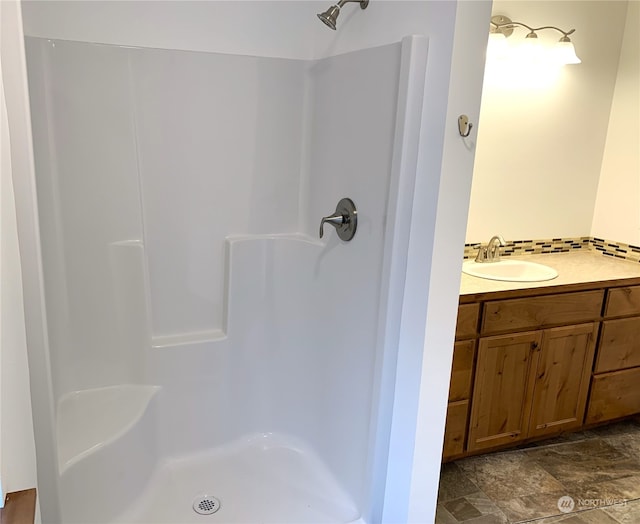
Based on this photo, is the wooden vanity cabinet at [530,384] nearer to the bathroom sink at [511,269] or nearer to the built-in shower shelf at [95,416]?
the bathroom sink at [511,269]

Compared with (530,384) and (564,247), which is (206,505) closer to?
(530,384)

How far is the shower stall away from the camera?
5.12 feet

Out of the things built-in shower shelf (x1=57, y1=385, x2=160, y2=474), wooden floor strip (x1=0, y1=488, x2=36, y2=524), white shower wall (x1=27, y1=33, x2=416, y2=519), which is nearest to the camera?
wooden floor strip (x1=0, y1=488, x2=36, y2=524)

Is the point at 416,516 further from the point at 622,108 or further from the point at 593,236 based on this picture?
the point at 622,108

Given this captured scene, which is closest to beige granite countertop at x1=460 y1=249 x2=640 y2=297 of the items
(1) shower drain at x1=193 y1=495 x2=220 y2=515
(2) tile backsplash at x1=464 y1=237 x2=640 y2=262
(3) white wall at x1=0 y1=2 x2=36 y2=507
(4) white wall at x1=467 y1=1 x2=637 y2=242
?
(2) tile backsplash at x1=464 y1=237 x2=640 y2=262

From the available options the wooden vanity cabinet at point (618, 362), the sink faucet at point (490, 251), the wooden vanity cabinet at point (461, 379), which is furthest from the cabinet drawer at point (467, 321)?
the wooden vanity cabinet at point (618, 362)

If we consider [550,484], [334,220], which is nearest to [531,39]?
[334,220]

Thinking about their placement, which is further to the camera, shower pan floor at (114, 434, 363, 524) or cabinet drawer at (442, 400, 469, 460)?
cabinet drawer at (442, 400, 469, 460)

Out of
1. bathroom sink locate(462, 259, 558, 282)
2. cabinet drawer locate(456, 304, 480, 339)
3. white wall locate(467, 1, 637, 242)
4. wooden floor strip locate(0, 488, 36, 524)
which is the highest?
white wall locate(467, 1, 637, 242)

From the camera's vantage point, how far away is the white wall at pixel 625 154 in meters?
2.69

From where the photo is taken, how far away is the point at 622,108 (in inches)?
108

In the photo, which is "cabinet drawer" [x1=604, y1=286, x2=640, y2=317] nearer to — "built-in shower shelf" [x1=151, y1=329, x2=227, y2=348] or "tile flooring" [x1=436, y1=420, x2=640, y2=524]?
"tile flooring" [x1=436, y1=420, x2=640, y2=524]

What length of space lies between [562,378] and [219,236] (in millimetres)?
1643

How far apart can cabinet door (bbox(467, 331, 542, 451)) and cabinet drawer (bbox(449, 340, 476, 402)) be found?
0.04 metres
